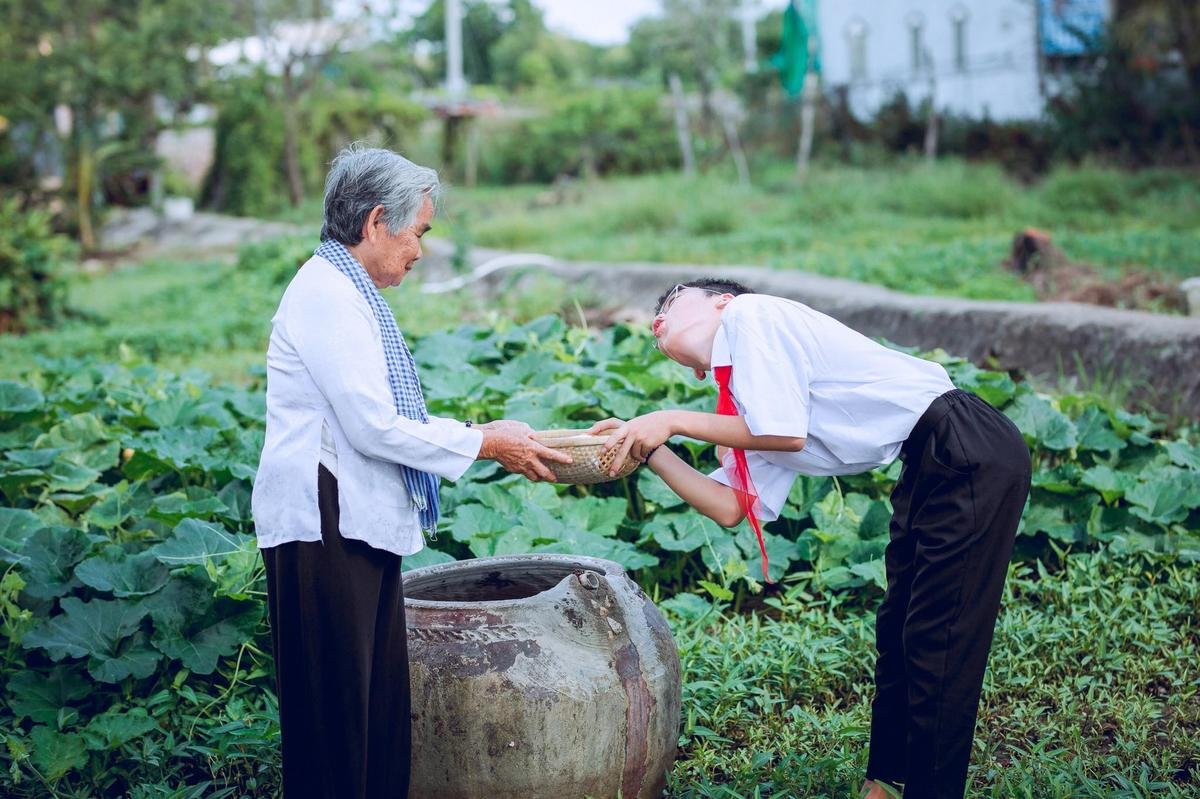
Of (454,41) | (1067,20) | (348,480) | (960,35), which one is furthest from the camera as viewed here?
(454,41)

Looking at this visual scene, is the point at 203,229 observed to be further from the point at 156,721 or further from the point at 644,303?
the point at 156,721

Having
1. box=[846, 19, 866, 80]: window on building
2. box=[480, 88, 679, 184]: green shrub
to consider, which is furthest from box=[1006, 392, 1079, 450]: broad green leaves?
box=[480, 88, 679, 184]: green shrub

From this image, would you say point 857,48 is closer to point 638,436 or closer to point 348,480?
point 638,436

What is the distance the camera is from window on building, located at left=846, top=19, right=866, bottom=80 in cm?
2209

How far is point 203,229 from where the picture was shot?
19.4 meters

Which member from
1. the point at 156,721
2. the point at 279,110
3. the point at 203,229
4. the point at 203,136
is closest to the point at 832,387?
the point at 156,721

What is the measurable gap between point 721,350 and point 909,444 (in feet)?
1.49

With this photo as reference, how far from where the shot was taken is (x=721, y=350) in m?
2.46

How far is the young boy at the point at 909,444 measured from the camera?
7.85ft

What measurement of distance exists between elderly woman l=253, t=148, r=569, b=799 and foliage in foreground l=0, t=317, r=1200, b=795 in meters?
0.71

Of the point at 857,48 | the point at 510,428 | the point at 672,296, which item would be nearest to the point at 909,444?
the point at 672,296

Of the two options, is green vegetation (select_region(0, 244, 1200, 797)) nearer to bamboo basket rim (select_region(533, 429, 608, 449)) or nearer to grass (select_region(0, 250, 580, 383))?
bamboo basket rim (select_region(533, 429, 608, 449))

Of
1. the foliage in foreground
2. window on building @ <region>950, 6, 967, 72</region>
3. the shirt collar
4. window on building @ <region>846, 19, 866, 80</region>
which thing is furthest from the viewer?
window on building @ <region>846, 19, 866, 80</region>

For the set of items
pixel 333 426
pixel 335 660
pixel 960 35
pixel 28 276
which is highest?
pixel 960 35
